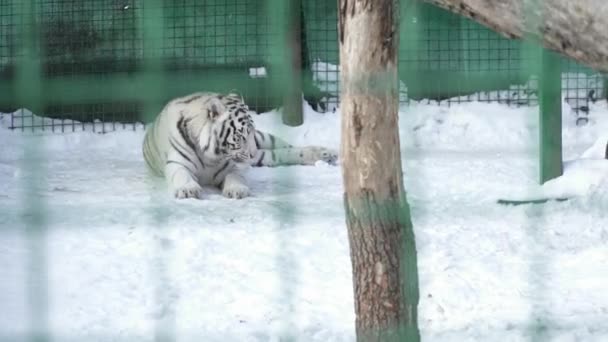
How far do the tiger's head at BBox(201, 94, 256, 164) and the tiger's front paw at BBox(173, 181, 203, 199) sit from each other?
275mm

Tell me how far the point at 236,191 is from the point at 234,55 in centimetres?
89

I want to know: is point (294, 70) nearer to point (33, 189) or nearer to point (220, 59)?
point (220, 59)

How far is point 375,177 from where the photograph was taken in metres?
2.18

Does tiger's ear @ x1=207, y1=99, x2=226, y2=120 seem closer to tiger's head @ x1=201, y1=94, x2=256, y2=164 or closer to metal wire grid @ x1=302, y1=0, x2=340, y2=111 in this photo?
tiger's head @ x1=201, y1=94, x2=256, y2=164

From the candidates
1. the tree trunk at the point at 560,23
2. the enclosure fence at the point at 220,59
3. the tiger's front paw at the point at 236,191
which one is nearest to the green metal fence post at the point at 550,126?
the enclosure fence at the point at 220,59

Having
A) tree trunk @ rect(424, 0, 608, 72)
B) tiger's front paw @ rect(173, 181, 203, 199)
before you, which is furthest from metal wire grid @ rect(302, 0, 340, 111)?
tree trunk @ rect(424, 0, 608, 72)

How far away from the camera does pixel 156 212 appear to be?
383 cm

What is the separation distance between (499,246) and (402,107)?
167 cm

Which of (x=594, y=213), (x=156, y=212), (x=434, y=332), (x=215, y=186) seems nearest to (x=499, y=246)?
(x=594, y=213)

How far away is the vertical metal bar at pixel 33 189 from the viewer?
298 centimetres

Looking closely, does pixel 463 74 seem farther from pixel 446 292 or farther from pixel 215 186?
pixel 446 292

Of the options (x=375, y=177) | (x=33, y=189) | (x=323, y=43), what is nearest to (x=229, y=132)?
(x=33, y=189)

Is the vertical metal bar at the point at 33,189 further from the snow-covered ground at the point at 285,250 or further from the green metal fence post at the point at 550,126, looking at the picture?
the green metal fence post at the point at 550,126

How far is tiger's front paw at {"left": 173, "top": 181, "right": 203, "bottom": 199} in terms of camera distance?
4.23 metres
